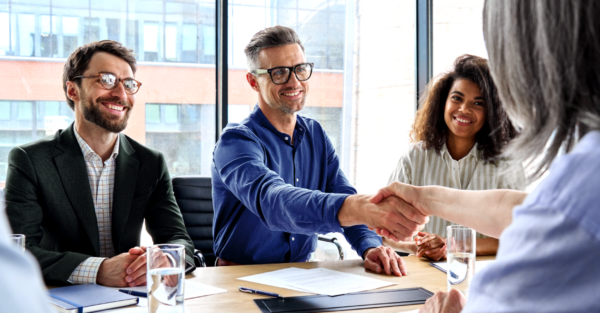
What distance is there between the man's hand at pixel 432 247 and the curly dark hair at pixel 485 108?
846 millimetres

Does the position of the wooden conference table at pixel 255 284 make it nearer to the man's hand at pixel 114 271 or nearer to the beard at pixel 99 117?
the man's hand at pixel 114 271

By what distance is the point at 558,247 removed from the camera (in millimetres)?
516

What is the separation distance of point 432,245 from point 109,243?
1.41 meters

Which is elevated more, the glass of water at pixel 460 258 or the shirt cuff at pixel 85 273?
the glass of water at pixel 460 258

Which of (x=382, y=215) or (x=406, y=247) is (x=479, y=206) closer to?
(x=382, y=215)

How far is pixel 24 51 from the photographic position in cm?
345

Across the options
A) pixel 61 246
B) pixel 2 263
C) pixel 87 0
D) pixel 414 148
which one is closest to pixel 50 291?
pixel 61 246

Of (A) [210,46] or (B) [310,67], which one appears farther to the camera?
(A) [210,46]

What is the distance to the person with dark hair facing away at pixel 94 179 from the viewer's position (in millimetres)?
2021

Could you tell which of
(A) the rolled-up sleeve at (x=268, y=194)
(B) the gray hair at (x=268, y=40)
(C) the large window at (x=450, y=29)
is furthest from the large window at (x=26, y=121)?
(C) the large window at (x=450, y=29)

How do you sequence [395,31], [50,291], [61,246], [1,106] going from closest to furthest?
[50,291]
[61,246]
[1,106]
[395,31]

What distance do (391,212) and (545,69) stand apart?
3.68 ft

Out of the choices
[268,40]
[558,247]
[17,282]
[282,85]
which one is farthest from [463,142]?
[17,282]

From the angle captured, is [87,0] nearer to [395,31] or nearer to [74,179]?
[74,179]
